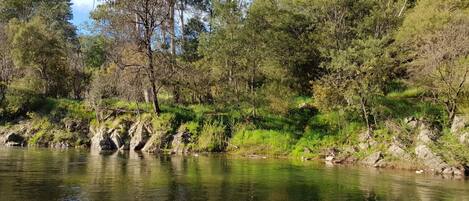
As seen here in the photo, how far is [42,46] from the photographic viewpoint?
61812 mm

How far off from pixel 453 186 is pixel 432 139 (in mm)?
11078

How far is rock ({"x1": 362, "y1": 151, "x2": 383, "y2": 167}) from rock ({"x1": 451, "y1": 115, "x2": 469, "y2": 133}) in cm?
571

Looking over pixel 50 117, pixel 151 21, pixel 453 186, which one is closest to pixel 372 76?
pixel 453 186

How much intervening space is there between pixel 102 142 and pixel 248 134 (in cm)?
1379

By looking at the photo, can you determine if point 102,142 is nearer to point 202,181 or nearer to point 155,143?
A: point 155,143

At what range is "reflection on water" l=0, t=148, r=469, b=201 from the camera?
22.4m

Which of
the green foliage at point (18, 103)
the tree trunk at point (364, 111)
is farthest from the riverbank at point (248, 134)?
the green foliage at point (18, 103)

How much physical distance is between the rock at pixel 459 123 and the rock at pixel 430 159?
3.65m

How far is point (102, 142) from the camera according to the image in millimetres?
49250

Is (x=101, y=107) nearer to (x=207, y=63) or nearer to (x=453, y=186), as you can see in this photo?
(x=207, y=63)

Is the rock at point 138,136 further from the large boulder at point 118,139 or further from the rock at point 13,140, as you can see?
the rock at point 13,140

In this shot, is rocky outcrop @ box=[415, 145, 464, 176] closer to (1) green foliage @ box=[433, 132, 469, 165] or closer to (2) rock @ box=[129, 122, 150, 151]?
(1) green foliage @ box=[433, 132, 469, 165]

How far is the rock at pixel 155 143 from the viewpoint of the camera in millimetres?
47678

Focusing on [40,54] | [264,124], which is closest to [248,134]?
[264,124]
